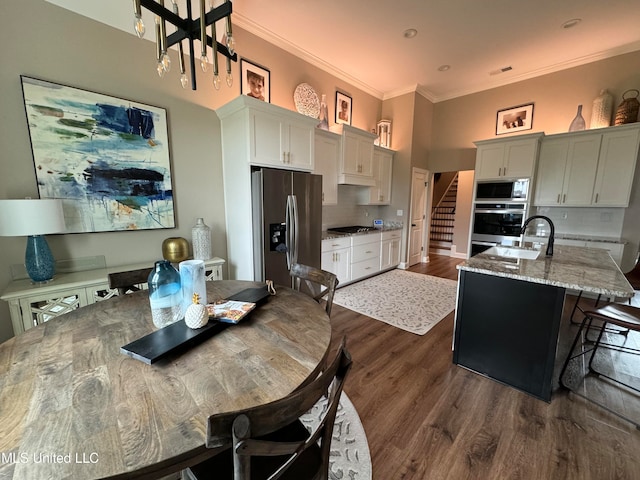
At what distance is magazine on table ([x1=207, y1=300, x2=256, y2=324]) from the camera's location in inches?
48.4

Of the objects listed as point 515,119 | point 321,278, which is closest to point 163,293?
point 321,278

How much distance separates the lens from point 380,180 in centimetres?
510

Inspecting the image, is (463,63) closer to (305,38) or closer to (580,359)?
(305,38)

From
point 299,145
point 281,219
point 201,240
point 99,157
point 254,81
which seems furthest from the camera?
point 254,81

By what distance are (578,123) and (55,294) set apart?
6.73 meters

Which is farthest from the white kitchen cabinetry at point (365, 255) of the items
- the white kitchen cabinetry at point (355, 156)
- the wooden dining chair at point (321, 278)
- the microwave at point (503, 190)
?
the wooden dining chair at point (321, 278)

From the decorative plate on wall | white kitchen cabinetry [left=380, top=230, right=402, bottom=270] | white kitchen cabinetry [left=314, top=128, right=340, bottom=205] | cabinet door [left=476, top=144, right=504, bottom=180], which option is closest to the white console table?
white kitchen cabinetry [left=314, top=128, right=340, bottom=205]

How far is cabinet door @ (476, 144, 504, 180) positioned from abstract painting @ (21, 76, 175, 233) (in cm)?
489

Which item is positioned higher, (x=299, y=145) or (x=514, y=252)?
(x=299, y=145)

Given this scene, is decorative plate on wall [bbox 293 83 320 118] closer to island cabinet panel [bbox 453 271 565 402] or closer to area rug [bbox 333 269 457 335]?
area rug [bbox 333 269 457 335]

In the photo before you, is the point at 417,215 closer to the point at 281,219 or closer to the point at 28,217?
the point at 281,219

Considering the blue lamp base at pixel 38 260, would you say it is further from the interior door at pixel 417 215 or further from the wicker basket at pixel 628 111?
the wicker basket at pixel 628 111

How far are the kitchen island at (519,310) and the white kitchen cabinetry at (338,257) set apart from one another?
197cm

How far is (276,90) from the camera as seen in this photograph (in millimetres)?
3574
